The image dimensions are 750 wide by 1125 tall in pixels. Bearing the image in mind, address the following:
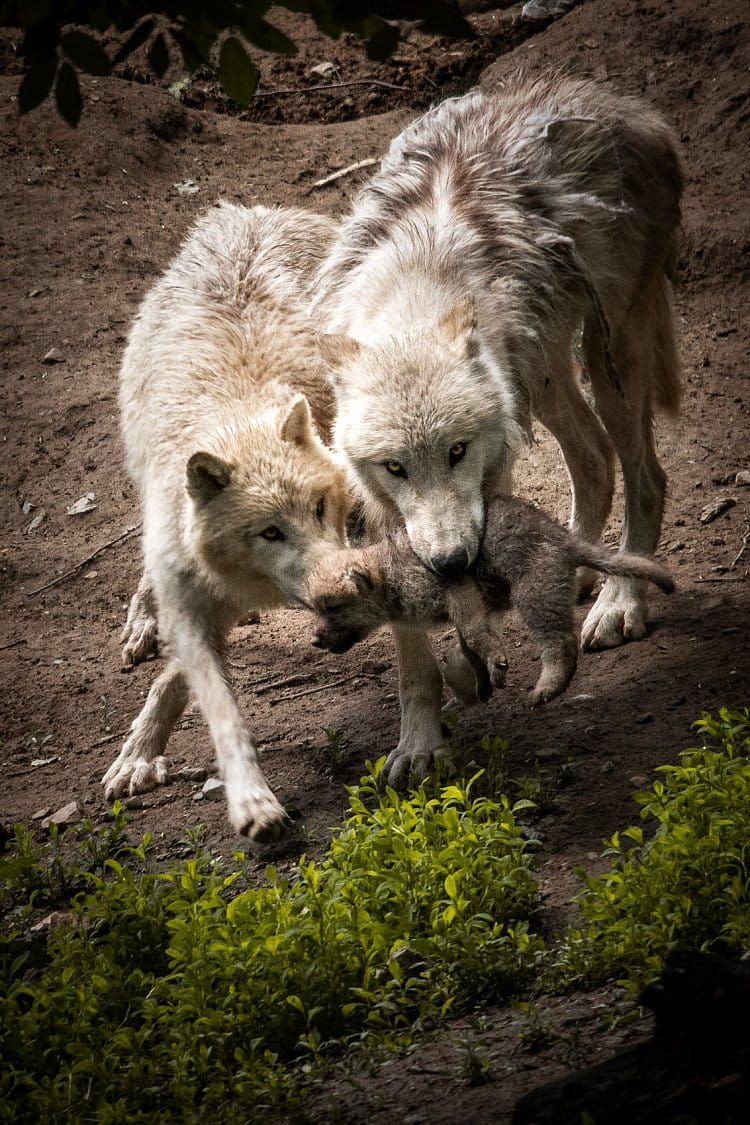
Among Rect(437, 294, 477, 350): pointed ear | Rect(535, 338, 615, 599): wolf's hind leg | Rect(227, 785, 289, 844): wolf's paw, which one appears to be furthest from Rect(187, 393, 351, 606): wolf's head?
Rect(535, 338, 615, 599): wolf's hind leg

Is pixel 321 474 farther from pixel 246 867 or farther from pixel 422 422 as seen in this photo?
pixel 246 867

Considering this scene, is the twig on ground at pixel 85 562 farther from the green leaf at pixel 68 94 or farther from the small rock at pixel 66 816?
the green leaf at pixel 68 94

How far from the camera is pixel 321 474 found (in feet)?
15.0

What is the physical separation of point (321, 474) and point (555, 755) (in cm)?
147

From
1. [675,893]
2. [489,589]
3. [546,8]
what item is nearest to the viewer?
[675,893]

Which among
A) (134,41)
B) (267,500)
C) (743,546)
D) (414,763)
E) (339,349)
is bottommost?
(414,763)

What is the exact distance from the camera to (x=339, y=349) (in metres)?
4.48

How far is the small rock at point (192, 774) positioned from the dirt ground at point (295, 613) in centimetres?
7

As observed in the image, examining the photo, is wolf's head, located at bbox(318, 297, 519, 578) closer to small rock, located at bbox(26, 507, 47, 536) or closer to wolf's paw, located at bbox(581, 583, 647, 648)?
wolf's paw, located at bbox(581, 583, 647, 648)

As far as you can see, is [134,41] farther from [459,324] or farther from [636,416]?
[636,416]

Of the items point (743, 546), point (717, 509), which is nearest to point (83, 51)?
point (743, 546)

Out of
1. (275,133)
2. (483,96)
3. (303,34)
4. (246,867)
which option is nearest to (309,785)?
(246,867)

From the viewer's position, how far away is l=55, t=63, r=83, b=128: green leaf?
2.38 m

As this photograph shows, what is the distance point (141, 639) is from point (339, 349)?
8.21 feet
